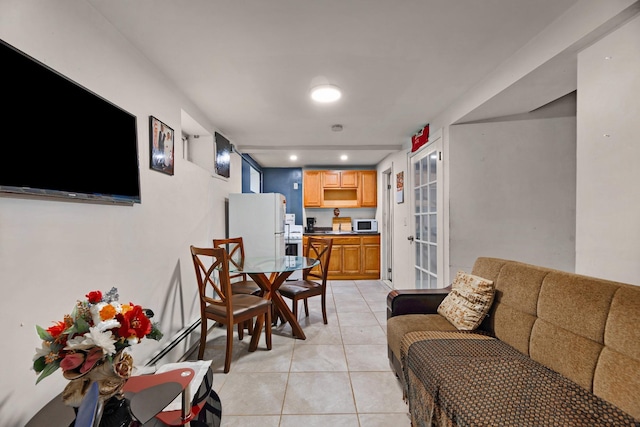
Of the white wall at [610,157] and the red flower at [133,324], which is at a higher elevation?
the white wall at [610,157]

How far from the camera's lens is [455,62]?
1.96 meters

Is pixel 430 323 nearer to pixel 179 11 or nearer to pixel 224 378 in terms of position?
pixel 224 378

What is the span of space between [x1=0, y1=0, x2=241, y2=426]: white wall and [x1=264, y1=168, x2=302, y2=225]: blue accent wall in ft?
11.5

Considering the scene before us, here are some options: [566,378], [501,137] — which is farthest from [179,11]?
[501,137]

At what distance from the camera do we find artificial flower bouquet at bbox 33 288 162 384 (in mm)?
777

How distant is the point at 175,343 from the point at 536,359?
238cm

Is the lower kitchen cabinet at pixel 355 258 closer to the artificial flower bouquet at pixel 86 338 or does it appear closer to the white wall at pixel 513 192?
the white wall at pixel 513 192

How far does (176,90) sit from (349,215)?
4267 mm

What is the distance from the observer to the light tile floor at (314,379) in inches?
65.2

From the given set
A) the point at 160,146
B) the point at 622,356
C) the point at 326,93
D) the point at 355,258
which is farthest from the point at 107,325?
the point at 355,258

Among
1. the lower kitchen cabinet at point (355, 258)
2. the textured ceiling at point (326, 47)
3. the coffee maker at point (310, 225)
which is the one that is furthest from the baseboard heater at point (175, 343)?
the coffee maker at point (310, 225)

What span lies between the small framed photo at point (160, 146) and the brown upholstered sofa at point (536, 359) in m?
2.06

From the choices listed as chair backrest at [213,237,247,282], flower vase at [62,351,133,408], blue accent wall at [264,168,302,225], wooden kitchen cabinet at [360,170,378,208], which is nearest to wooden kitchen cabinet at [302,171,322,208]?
blue accent wall at [264,168,302,225]

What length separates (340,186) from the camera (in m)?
5.68
